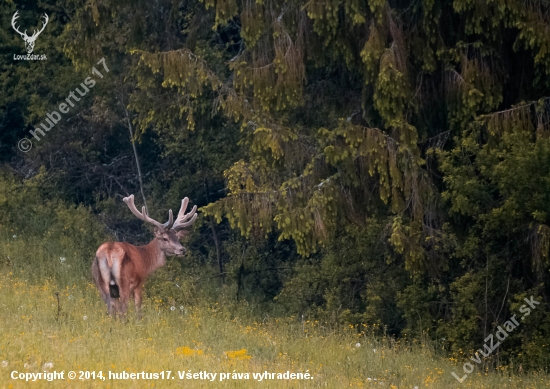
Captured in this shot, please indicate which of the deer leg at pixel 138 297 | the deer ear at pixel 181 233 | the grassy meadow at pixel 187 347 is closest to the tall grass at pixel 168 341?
the grassy meadow at pixel 187 347

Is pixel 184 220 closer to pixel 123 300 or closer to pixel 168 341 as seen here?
pixel 123 300

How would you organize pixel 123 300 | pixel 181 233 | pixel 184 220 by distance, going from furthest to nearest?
pixel 184 220
pixel 181 233
pixel 123 300

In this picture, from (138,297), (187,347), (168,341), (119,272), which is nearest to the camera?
(187,347)

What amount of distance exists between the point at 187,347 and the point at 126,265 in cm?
310

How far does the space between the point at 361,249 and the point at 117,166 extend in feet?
24.9

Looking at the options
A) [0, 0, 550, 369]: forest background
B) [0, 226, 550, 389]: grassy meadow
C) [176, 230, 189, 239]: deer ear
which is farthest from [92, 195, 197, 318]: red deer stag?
[0, 0, 550, 369]: forest background

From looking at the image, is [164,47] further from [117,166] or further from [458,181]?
[458,181]

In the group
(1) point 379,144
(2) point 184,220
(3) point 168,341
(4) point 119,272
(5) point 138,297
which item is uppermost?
(1) point 379,144

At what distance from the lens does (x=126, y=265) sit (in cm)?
1200

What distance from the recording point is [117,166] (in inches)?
798

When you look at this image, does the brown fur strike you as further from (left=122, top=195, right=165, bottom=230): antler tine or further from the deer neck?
(left=122, top=195, right=165, bottom=230): antler tine

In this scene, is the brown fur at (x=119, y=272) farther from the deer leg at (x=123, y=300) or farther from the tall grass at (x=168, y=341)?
the tall grass at (x=168, y=341)

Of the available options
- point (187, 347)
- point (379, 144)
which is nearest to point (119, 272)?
point (187, 347)

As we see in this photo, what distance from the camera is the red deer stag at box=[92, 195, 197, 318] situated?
1163 cm
